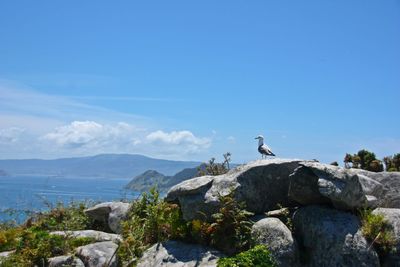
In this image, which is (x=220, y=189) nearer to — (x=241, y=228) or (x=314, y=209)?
(x=241, y=228)

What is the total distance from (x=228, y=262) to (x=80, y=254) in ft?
15.9

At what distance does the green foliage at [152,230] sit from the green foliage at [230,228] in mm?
1264

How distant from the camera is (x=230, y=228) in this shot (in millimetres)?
14164

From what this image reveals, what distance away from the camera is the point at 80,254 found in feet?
48.1

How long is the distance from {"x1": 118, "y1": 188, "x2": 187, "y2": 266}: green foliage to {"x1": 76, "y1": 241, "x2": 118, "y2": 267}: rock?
31cm

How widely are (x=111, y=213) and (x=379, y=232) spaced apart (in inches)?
409

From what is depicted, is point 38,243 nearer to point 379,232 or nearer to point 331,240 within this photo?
point 331,240

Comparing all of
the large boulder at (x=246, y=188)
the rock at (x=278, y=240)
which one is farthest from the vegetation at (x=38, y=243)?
the rock at (x=278, y=240)

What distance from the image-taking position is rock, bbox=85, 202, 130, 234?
18.9 meters

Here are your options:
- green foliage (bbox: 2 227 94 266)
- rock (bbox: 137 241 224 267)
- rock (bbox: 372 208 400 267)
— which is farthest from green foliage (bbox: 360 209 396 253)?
green foliage (bbox: 2 227 94 266)

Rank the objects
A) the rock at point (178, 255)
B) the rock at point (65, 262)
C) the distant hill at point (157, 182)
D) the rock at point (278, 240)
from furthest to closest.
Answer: the distant hill at point (157, 182)
the rock at point (65, 262)
the rock at point (178, 255)
the rock at point (278, 240)

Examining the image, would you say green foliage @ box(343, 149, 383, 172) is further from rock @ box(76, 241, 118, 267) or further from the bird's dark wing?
rock @ box(76, 241, 118, 267)

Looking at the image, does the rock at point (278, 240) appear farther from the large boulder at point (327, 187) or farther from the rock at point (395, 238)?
the rock at point (395, 238)

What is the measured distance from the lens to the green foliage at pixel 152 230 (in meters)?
14.8
